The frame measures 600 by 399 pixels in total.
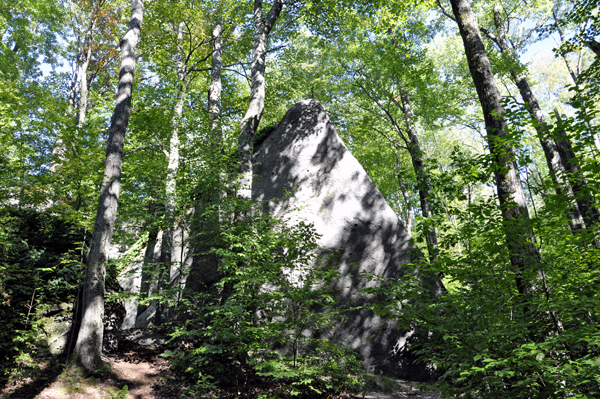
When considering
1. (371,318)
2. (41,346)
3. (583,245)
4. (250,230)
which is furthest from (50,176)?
A: (583,245)

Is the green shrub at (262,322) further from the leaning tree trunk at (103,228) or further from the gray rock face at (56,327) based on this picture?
the gray rock face at (56,327)

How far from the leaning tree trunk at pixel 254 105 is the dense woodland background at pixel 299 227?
0.16 feet

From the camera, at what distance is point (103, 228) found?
20.3 feet

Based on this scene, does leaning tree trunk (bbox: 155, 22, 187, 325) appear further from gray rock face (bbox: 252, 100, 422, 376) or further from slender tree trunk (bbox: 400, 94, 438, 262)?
slender tree trunk (bbox: 400, 94, 438, 262)

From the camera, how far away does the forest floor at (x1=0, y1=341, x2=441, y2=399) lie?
193 inches

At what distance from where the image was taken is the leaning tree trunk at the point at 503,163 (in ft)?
11.5

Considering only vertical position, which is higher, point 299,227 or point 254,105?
point 254,105

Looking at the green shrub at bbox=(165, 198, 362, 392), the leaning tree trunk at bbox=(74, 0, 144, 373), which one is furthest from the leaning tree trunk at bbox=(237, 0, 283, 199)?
the leaning tree trunk at bbox=(74, 0, 144, 373)

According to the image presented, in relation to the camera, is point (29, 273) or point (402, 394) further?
point (402, 394)

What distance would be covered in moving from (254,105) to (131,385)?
648 centimetres

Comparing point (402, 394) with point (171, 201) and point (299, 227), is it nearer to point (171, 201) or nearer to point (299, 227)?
point (299, 227)

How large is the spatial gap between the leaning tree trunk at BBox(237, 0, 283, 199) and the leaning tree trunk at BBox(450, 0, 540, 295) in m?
4.74

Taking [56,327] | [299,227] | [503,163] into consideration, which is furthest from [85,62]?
[503,163]

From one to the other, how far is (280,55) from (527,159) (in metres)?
15.2
